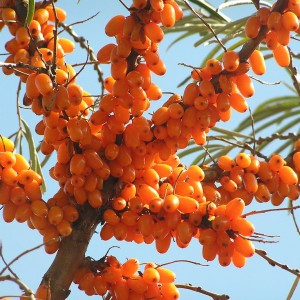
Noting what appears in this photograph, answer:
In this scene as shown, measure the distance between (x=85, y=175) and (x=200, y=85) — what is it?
1.10 ft

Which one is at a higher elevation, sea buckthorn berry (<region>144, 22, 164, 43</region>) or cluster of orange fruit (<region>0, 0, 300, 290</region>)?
sea buckthorn berry (<region>144, 22, 164, 43</region>)

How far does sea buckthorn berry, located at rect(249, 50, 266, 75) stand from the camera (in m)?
1.54

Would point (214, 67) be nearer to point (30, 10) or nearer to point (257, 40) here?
point (257, 40)

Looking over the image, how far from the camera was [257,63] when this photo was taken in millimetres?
1541

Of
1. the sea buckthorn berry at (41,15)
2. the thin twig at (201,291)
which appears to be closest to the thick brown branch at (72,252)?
the thin twig at (201,291)

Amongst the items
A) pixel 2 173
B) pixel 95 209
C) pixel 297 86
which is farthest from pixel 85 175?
pixel 297 86

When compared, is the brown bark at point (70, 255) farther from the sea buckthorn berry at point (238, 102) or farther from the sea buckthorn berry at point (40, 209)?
the sea buckthorn berry at point (238, 102)

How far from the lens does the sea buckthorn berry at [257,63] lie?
1.54m

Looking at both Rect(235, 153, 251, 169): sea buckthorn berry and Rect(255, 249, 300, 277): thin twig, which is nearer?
Rect(255, 249, 300, 277): thin twig

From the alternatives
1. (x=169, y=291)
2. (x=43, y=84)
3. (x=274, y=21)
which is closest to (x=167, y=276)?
(x=169, y=291)

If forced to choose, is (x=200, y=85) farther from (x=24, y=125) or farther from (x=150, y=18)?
(x=24, y=125)

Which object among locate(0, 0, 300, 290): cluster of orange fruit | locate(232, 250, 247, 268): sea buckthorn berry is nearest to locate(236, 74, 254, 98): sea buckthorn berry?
locate(0, 0, 300, 290): cluster of orange fruit

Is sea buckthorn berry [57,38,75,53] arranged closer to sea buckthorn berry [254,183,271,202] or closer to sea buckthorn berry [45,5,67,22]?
sea buckthorn berry [45,5,67,22]

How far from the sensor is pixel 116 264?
160 cm
